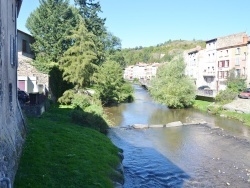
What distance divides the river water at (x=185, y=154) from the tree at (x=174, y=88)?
899 centimetres

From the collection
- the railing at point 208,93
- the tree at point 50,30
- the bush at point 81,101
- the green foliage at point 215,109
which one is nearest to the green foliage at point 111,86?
the tree at point 50,30

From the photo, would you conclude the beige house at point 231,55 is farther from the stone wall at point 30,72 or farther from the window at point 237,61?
the stone wall at point 30,72

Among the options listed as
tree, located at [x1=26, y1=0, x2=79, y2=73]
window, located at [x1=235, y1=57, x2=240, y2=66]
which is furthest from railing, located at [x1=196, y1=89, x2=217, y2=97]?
tree, located at [x1=26, y1=0, x2=79, y2=73]

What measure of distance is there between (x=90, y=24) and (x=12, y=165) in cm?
3757

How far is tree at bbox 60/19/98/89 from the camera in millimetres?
34338

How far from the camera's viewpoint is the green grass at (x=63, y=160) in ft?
36.4

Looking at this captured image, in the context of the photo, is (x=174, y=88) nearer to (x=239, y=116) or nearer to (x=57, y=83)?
(x=239, y=116)

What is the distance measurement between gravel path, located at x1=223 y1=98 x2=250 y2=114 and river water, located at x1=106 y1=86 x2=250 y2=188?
3040mm

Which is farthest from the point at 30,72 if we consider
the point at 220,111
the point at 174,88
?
the point at 220,111

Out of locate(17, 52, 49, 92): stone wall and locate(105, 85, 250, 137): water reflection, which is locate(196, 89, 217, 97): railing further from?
locate(17, 52, 49, 92): stone wall

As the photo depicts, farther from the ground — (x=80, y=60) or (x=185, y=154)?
(x=80, y=60)

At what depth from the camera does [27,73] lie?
1320 inches

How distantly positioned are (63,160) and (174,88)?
31.9 metres

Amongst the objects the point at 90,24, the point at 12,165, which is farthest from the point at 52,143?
the point at 90,24
